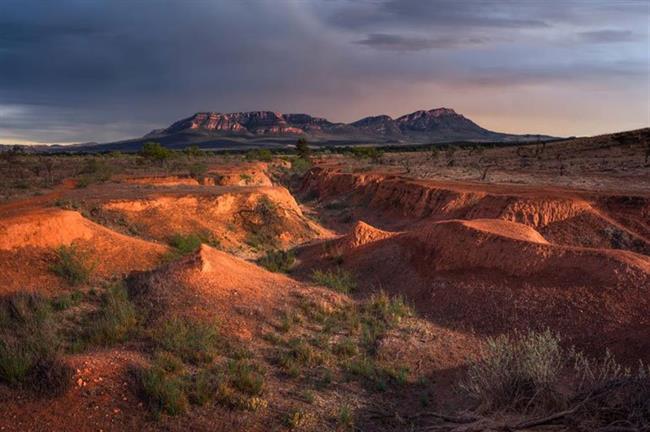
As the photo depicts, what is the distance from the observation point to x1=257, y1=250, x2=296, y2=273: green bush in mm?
15843

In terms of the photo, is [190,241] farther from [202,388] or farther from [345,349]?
[202,388]

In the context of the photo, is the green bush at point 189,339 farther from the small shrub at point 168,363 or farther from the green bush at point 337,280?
the green bush at point 337,280

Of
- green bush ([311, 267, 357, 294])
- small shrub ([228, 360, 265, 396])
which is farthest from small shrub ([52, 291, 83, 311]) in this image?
green bush ([311, 267, 357, 294])

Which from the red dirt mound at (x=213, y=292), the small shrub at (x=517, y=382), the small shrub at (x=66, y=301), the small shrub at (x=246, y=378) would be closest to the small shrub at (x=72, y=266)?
the small shrub at (x=66, y=301)

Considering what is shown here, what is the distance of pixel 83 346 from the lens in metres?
8.53

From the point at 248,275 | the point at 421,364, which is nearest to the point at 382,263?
the point at 248,275

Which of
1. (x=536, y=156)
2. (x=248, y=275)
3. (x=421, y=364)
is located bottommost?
(x=421, y=364)

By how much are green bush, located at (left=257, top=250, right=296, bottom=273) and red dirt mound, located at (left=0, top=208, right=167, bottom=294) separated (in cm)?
332

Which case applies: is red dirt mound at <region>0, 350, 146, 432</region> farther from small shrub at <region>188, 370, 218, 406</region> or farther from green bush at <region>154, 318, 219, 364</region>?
green bush at <region>154, 318, 219, 364</region>

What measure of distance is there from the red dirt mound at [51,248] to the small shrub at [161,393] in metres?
7.00

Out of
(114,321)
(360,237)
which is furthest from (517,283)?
(114,321)

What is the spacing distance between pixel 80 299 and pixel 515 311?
396 inches

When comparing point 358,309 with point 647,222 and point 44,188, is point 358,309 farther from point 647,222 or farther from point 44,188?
point 44,188

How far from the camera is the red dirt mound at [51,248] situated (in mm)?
12906
